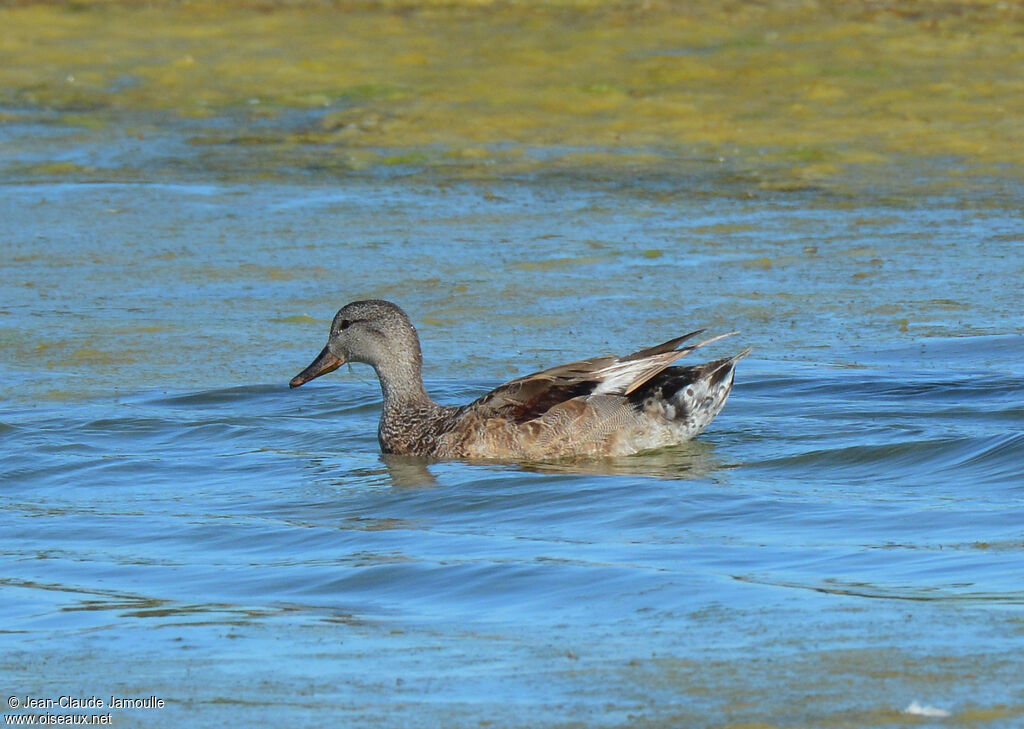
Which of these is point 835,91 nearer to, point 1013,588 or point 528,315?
point 528,315

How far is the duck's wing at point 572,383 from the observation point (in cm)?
768

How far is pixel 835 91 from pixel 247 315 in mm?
7500

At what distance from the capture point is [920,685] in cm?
408

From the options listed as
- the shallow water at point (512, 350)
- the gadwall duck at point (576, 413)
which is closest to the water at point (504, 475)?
the shallow water at point (512, 350)

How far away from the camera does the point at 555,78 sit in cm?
1678

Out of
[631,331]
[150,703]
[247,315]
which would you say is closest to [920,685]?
[150,703]

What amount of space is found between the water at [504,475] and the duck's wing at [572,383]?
0.26 meters

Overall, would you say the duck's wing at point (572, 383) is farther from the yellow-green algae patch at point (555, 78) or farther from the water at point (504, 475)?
the yellow-green algae patch at point (555, 78)

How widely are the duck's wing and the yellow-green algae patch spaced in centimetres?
565

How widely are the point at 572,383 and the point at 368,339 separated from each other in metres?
1.06

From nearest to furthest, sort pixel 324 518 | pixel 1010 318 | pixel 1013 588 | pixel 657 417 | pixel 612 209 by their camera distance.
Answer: pixel 1013 588, pixel 324 518, pixel 657 417, pixel 1010 318, pixel 612 209

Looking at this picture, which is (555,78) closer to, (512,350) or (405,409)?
(512,350)

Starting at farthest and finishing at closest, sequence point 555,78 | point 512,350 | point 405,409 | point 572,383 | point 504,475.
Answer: point 555,78 < point 512,350 < point 405,409 < point 572,383 < point 504,475

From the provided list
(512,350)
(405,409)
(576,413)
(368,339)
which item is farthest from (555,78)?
(576,413)
